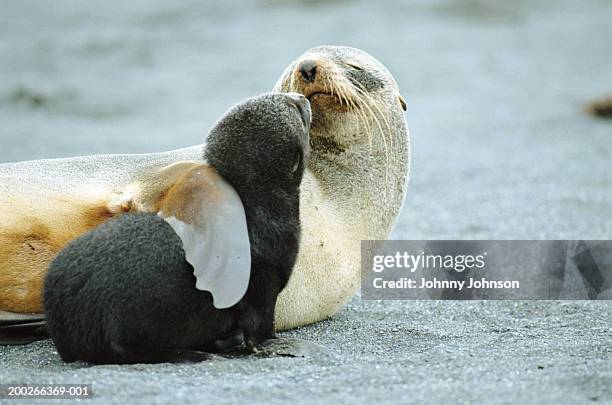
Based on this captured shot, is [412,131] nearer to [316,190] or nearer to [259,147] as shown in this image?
[316,190]

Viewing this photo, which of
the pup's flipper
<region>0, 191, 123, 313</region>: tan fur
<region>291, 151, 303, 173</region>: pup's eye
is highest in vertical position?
<region>291, 151, 303, 173</region>: pup's eye

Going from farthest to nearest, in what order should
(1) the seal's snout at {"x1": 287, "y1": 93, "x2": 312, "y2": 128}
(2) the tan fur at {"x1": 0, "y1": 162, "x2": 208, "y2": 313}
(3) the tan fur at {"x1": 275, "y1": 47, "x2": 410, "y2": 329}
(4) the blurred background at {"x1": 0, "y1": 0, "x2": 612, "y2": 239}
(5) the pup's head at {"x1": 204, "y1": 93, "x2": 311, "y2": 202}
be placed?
(4) the blurred background at {"x1": 0, "y1": 0, "x2": 612, "y2": 239} → (3) the tan fur at {"x1": 275, "y1": 47, "x2": 410, "y2": 329} → (2) the tan fur at {"x1": 0, "y1": 162, "x2": 208, "y2": 313} → (1) the seal's snout at {"x1": 287, "y1": 93, "x2": 312, "y2": 128} → (5) the pup's head at {"x1": 204, "y1": 93, "x2": 311, "y2": 202}

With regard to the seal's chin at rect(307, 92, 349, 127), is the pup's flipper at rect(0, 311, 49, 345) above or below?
below

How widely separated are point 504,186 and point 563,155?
1.71 m

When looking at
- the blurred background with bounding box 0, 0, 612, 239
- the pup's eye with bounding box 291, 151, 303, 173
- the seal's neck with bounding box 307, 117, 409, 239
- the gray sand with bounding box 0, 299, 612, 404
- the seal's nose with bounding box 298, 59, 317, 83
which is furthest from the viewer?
the blurred background with bounding box 0, 0, 612, 239

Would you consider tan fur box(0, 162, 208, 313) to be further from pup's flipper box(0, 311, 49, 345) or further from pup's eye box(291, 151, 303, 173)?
pup's eye box(291, 151, 303, 173)

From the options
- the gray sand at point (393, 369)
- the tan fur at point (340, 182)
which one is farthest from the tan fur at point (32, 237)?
the tan fur at point (340, 182)

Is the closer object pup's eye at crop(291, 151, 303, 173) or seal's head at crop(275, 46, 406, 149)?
pup's eye at crop(291, 151, 303, 173)

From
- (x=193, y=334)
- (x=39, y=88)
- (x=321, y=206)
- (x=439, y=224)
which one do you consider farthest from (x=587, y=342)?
(x=39, y=88)

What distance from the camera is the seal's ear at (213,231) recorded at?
3.93m

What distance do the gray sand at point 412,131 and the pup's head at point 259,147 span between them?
73cm

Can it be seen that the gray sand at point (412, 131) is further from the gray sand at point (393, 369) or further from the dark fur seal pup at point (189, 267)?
the dark fur seal pup at point (189, 267)

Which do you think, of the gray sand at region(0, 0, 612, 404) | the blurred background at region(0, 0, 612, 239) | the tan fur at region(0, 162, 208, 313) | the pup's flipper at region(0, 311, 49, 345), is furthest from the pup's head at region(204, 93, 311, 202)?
the blurred background at region(0, 0, 612, 239)

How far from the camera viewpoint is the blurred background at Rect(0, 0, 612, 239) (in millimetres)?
9273
